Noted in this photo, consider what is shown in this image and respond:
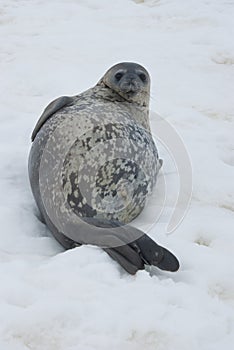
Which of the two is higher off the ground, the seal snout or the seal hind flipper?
the seal snout

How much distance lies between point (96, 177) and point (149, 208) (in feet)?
1.23

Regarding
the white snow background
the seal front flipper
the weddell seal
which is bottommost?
the white snow background

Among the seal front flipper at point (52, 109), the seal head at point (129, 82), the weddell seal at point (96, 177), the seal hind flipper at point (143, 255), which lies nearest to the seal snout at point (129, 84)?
the seal head at point (129, 82)

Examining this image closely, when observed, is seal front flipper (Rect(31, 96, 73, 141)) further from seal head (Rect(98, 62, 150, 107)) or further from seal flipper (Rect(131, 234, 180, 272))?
seal flipper (Rect(131, 234, 180, 272))

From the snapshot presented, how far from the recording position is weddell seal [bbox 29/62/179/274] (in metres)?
2.59

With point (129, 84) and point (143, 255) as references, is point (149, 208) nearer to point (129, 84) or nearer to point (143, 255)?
point (143, 255)

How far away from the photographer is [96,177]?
2873 mm

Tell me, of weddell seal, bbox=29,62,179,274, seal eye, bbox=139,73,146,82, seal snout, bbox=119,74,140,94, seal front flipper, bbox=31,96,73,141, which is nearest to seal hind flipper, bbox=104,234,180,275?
weddell seal, bbox=29,62,179,274

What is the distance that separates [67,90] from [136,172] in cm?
161

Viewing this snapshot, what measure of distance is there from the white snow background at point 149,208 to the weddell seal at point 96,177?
0.08 m

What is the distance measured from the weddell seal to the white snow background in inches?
3.2

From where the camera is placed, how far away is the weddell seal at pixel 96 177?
2590mm

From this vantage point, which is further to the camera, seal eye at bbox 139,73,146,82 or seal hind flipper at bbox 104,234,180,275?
seal eye at bbox 139,73,146,82

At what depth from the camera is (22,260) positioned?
2562 mm
